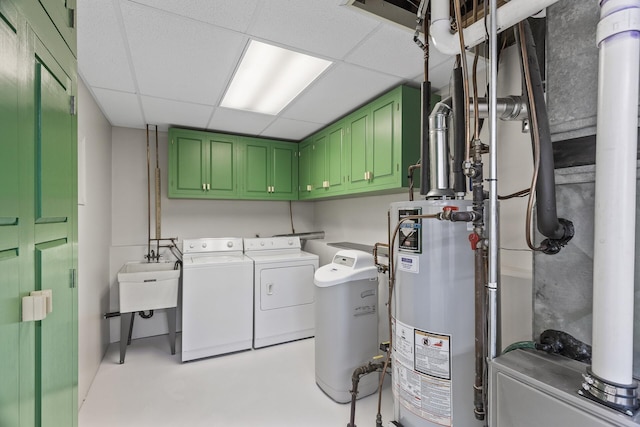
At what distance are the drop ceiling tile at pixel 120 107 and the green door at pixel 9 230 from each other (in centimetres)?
172

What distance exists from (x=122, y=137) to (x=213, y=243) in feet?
5.06

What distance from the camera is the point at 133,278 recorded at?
262 centimetres

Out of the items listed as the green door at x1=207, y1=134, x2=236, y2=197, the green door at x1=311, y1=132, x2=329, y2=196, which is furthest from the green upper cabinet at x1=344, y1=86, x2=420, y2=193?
the green door at x1=207, y1=134, x2=236, y2=197

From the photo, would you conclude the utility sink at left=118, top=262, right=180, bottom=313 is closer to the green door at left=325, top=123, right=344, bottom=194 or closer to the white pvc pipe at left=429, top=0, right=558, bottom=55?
the green door at left=325, top=123, right=344, bottom=194

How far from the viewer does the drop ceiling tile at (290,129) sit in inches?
119

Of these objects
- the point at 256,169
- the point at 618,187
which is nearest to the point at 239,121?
the point at 256,169

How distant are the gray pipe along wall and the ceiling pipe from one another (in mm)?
216

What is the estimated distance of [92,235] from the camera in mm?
2359

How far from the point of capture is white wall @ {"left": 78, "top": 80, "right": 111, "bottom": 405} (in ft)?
6.74

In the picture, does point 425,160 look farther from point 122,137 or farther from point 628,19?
point 122,137

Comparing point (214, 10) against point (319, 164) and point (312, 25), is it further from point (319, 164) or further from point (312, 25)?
point (319, 164)

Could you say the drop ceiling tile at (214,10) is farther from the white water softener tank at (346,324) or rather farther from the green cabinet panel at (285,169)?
the green cabinet panel at (285,169)

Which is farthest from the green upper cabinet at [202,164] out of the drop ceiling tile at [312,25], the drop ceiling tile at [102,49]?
the drop ceiling tile at [312,25]

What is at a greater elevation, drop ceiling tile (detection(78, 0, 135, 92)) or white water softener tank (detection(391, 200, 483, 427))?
drop ceiling tile (detection(78, 0, 135, 92))
